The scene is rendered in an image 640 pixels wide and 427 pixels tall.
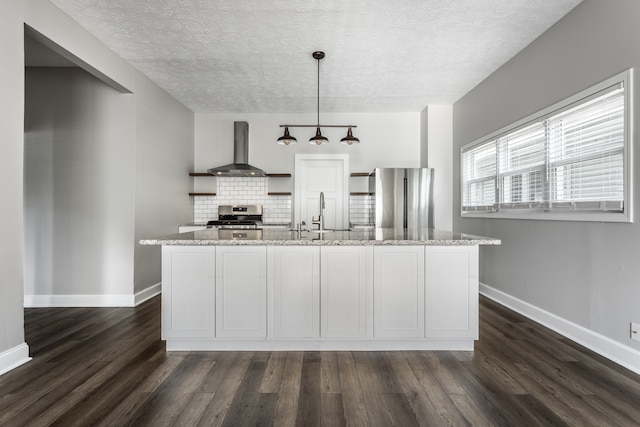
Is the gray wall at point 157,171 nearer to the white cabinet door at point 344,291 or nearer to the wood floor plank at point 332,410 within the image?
the white cabinet door at point 344,291

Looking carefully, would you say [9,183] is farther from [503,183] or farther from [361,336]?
[503,183]

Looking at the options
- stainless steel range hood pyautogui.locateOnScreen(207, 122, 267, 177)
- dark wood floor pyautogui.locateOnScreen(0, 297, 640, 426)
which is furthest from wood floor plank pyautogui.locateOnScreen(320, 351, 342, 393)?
stainless steel range hood pyautogui.locateOnScreen(207, 122, 267, 177)

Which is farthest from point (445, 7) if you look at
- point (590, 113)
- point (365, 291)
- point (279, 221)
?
point (279, 221)

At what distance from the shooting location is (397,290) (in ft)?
8.46

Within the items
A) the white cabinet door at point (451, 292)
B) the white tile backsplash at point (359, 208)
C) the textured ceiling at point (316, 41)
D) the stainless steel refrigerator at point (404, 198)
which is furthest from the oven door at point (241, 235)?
the white tile backsplash at point (359, 208)

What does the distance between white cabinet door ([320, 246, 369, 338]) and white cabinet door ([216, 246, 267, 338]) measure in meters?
0.46

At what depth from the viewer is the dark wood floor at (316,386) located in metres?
1.77

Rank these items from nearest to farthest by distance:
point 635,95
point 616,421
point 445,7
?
point 616,421 → point 635,95 → point 445,7

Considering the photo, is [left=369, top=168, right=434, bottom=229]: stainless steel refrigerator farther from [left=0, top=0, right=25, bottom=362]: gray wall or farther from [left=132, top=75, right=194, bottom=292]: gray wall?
[left=0, top=0, right=25, bottom=362]: gray wall

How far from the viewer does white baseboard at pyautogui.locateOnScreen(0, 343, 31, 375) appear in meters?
2.27

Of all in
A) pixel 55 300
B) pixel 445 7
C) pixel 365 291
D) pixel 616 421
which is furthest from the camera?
pixel 55 300

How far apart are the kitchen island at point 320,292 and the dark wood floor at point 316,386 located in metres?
0.19

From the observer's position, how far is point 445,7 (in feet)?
9.11

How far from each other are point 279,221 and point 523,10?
14.4ft
